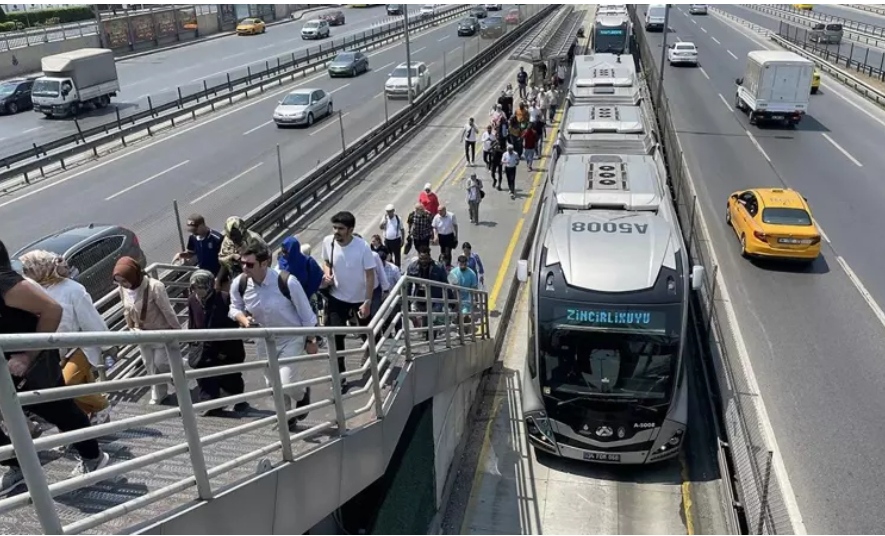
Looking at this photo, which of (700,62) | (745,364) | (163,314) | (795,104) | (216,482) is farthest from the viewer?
(700,62)

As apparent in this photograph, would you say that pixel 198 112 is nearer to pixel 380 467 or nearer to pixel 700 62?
pixel 380 467

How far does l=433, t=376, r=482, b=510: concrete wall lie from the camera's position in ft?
27.4

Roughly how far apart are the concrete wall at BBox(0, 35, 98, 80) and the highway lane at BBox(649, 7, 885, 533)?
123ft

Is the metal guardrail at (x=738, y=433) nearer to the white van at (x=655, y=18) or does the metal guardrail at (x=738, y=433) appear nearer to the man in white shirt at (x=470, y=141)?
the man in white shirt at (x=470, y=141)

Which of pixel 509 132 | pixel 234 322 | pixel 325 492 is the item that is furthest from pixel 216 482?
pixel 509 132

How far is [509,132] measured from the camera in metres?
21.3

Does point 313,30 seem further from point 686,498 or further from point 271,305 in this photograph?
point 271,305

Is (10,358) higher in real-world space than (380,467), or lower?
higher

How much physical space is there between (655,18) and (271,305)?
61001 millimetres

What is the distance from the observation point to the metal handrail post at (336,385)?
486 cm

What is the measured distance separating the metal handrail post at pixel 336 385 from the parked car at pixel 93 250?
782 cm

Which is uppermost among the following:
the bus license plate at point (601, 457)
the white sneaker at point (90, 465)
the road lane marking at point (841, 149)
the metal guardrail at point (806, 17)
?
the white sneaker at point (90, 465)

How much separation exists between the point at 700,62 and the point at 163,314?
45895mm

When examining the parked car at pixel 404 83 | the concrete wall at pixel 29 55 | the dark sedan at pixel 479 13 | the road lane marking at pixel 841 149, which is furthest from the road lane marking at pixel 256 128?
the dark sedan at pixel 479 13
